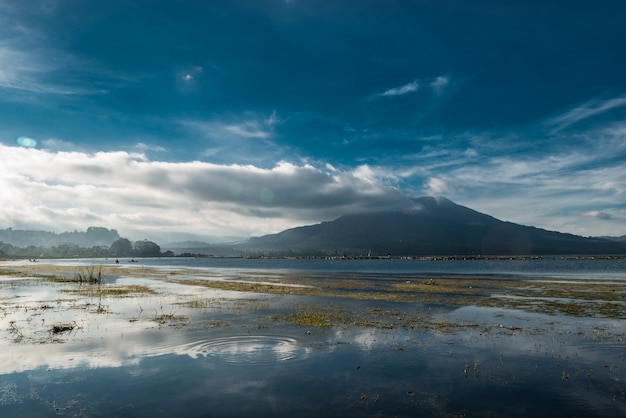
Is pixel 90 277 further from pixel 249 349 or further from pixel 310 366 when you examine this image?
pixel 310 366

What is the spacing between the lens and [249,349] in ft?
78.6

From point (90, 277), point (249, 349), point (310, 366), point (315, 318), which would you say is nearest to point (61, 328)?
point (249, 349)

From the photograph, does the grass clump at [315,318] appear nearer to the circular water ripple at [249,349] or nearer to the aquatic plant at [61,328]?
the circular water ripple at [249,349]

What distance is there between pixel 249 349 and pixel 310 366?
488cm

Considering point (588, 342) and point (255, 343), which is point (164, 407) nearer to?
point (255, 343)

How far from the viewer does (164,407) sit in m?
15.6

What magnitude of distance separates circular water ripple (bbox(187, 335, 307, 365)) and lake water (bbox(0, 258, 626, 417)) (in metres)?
0.11

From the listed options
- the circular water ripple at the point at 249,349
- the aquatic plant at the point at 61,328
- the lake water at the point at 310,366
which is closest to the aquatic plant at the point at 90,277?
the aquatic plant at the point at 61,328

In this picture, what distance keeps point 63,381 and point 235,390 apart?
8102 mm

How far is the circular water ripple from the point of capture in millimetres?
22016

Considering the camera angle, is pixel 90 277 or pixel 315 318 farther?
pixel 90 277

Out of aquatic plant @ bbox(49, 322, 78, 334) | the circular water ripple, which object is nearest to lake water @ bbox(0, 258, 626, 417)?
the circular water ripple

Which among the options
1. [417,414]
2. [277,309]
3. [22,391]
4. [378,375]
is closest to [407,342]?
[378,375]

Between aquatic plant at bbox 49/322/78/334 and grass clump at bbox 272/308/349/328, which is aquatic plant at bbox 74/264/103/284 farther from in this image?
grass clump at bbox 272/308/349/328
